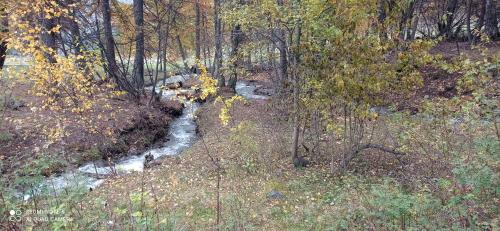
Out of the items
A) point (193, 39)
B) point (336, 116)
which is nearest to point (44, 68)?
point (336, 116)

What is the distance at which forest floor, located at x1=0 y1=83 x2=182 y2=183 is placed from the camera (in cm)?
1291

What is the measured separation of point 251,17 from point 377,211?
5404mm

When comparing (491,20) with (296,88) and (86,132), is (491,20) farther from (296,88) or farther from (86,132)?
(86,132)

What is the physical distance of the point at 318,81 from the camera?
870 centimetres

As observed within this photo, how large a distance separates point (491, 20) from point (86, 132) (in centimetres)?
2196

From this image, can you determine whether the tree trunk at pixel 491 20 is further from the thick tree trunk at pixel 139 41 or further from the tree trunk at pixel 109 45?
the tree trunk at pixel 109 45

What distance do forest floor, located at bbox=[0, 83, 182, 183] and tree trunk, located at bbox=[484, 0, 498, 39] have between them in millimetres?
17840

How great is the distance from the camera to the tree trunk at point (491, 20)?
2116 centimetres

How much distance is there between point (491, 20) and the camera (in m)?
22.1

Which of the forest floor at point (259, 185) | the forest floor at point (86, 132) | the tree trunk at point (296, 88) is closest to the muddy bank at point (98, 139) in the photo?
the forest floor at point (86, 132)

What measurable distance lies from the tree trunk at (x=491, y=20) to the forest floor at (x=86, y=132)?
17840mm

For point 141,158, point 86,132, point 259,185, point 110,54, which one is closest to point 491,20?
point 259,185

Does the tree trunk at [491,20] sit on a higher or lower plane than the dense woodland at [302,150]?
higher
